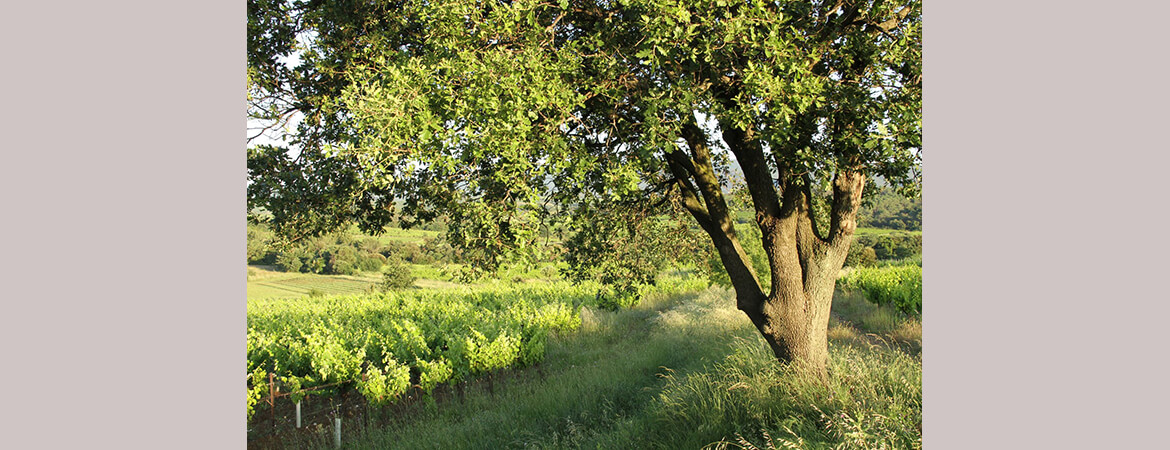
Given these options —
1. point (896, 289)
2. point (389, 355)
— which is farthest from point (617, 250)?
point (896, 289)

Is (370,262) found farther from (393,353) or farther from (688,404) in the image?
(688,404)

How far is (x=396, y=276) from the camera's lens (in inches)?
2312

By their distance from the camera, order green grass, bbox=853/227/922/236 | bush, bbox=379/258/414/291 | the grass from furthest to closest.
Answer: green grass, bbox=853/227/922/236, bush, bbox=379/258/414/291, the grass

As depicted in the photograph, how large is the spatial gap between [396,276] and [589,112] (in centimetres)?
5641

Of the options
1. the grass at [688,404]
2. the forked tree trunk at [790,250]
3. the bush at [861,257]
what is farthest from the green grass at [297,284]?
the bush at [861,257]

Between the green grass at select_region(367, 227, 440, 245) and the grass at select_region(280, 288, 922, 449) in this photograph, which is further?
the green grass at select_region(367, 227, 440, 245)

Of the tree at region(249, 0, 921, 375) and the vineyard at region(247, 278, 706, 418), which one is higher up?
the tree at region(249, 0, 921, 375)

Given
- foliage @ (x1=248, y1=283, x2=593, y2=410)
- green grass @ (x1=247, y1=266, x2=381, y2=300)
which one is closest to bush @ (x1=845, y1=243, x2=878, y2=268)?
foliage @ (x1=248, y1=283, x2=593, y2=410)

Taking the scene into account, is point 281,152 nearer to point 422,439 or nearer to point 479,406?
point 422,439

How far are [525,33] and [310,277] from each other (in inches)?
2244

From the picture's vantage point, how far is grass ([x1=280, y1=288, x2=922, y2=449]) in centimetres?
511

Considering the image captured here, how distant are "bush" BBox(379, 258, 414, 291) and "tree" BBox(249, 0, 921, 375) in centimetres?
5104

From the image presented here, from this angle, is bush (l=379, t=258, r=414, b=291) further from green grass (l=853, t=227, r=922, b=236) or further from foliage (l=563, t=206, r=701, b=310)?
green grass (l=853, t=227, r=922, b=236)

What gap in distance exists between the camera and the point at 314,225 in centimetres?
621
